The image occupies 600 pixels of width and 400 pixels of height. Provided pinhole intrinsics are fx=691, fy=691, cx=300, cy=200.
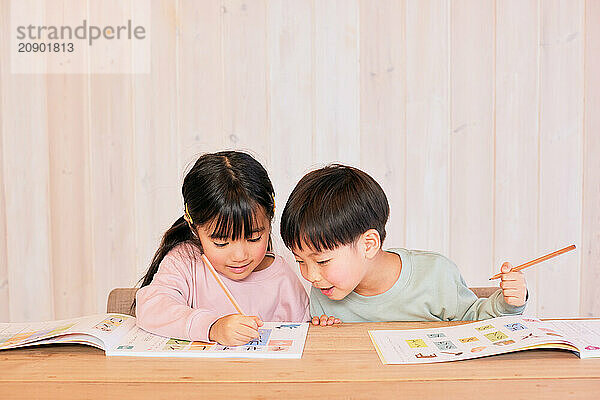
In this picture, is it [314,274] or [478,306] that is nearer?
[314,274]

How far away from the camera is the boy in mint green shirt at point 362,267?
134cm

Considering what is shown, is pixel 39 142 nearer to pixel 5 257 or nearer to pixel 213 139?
pixel 5 257

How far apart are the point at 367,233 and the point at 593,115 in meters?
1.24

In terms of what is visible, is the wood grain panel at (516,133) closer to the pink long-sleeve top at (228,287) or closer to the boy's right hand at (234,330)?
the pink long-sleeve top at (228,287)

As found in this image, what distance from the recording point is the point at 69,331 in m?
1.17

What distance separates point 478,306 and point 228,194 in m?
0.58

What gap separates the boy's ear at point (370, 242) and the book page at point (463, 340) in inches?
8.7

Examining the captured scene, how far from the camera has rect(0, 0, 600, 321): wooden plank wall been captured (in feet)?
7.29

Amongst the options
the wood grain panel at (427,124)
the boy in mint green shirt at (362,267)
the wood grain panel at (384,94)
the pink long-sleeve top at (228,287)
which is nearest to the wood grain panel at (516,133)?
the wood grain panel at (427,124)

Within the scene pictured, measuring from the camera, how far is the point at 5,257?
2.27 meters

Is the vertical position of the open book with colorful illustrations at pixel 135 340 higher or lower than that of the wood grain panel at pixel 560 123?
lower

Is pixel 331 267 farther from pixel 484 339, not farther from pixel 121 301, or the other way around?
pixel 121 301

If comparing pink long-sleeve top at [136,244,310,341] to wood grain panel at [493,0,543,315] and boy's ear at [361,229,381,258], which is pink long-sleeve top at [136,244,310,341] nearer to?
boy's ear at [361,229,381,258]

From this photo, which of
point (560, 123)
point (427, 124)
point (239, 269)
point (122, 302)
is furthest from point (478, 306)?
point (560, 123)
